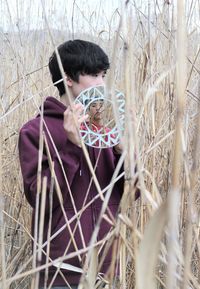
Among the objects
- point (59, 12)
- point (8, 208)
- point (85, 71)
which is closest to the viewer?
point (85, 71)

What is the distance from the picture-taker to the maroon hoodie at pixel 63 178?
91 centimetres

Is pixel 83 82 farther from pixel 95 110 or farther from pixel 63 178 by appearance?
pixel 63 178

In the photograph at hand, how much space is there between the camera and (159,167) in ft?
3.44

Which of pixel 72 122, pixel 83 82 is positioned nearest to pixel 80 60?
pixel 83 82

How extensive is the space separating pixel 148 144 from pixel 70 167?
0.18 m

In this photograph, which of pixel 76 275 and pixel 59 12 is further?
pixel 59 12

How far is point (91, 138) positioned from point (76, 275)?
0.82 ft

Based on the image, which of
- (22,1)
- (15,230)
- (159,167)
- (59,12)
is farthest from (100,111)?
(59,12)

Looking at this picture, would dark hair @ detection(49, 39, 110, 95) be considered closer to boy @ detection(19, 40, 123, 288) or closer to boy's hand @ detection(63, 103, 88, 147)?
boy @ detection(19, 40, 123, 288)

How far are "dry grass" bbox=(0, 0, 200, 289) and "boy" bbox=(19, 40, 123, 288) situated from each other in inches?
2.1

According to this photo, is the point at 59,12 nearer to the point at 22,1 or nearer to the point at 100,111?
the point at 22,1

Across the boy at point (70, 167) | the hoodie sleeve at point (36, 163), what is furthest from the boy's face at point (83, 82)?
the hoodie sleeve at point (36, 163)

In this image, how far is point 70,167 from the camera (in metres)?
0.90

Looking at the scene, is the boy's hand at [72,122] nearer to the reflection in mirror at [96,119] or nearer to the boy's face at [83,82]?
the reflection in mirror at [96,119]
